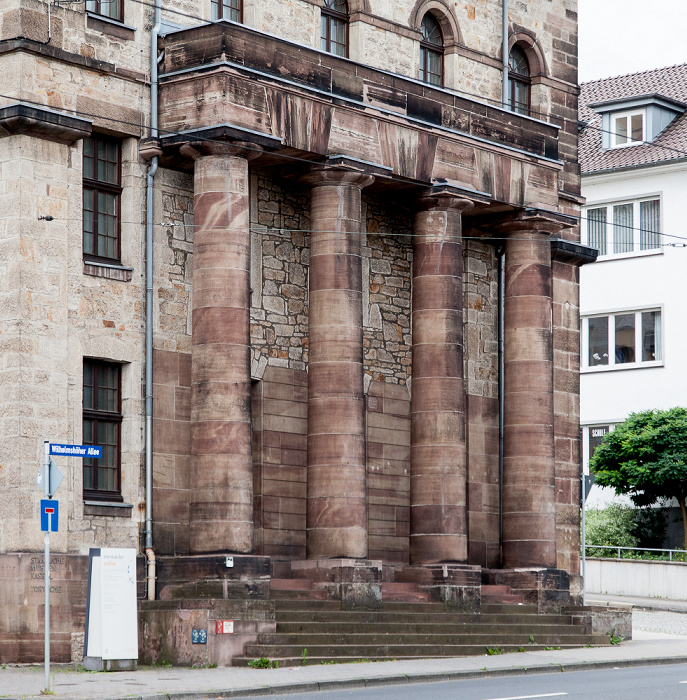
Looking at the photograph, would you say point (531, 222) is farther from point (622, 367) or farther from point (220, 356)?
point (622, 367)

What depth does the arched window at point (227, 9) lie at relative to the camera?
28.1m

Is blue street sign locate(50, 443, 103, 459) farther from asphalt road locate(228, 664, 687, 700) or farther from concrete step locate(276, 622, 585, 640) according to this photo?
concrete step locate(276, 622, 585, 640)

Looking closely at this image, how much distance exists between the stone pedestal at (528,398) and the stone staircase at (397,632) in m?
1.72

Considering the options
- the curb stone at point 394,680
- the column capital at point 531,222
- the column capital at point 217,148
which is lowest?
the curb stone at point 394,680

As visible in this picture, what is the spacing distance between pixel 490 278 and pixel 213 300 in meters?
9.20

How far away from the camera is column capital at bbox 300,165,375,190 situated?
2764cm

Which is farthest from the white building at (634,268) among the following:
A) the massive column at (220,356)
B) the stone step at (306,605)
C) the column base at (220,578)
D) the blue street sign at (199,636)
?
the blue street sign at (199,636)

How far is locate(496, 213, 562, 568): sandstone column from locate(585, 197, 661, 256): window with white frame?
2173 centimetres

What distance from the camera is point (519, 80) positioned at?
34.0m

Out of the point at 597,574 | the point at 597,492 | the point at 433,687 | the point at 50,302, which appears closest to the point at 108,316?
the point at 50,302

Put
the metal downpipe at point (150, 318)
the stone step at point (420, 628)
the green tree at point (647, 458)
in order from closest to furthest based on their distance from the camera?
1. the stone step at point (420, 628)
2. the metal downpipe at point (150, 318)
3. the green tree at point (647, 458)

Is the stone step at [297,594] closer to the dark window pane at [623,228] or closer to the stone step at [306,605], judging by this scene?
the stone step at [306,605]

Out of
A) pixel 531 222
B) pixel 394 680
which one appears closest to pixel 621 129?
pixel 531 222

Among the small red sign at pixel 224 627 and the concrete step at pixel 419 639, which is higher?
the small red sign at pixel 224 627
